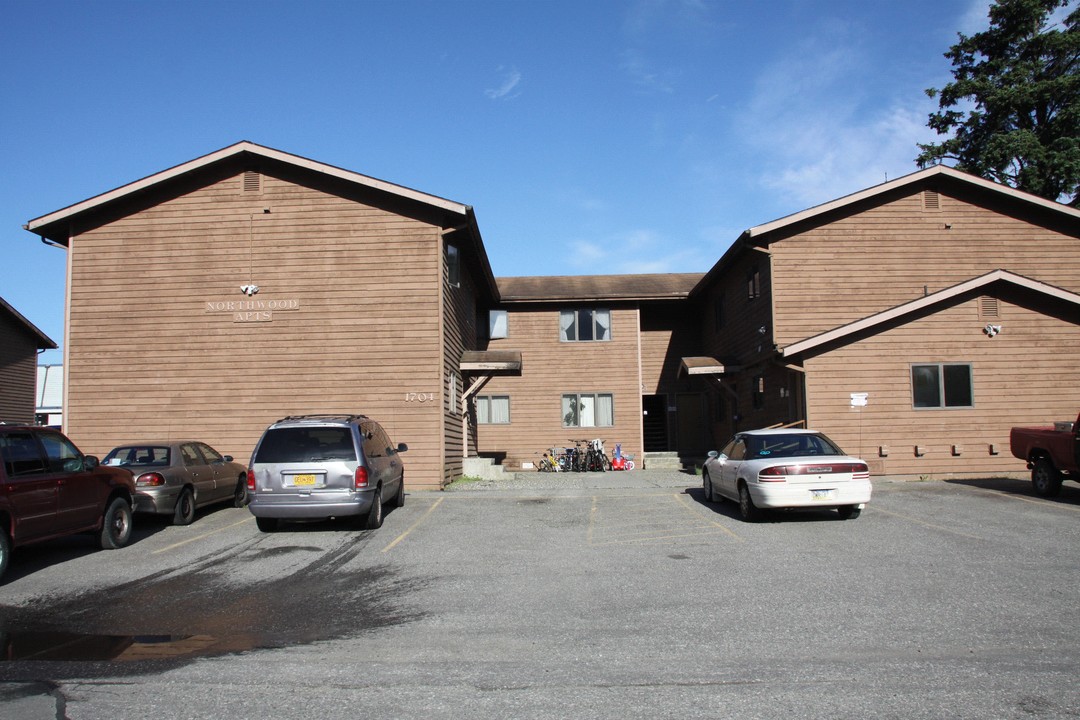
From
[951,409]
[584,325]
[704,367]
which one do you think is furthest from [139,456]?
[951,409]

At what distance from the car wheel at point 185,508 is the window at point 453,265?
841 centimetres

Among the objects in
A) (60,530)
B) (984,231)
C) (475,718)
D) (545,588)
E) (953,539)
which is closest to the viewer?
(475,718)

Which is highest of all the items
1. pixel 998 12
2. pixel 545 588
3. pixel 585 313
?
pixel 998 12

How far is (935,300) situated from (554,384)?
41.3 ft

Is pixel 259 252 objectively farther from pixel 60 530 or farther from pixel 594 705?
pixel 594 705

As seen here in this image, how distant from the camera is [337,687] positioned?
5.21 m

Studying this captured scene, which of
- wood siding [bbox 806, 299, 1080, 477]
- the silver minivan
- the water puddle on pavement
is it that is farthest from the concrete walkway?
the water puddle on pavement

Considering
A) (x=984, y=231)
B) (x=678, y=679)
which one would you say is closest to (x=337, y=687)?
(x=678, y=679)

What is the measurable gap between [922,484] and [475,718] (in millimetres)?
15470

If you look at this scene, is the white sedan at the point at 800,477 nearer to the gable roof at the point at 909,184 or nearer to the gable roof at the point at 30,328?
the gable roof at the point at 909,184

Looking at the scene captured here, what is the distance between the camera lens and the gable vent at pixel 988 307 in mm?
18938

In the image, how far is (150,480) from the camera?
12.6m

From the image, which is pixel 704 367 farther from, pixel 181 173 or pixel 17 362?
pixel 17 362

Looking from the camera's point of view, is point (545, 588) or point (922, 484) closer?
point (545, 588)
